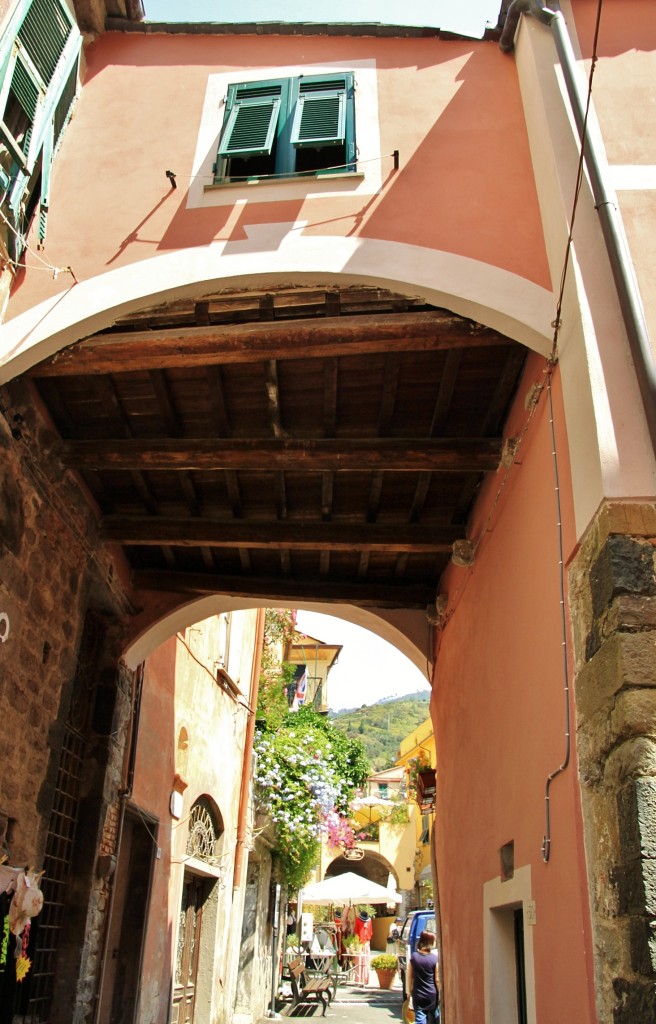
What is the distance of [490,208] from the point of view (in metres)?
4.85

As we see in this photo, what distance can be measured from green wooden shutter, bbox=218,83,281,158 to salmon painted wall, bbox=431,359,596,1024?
7.76 ft

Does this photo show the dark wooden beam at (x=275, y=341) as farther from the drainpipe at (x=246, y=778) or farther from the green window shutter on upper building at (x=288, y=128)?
the drainpipe at (x=246, y=778)

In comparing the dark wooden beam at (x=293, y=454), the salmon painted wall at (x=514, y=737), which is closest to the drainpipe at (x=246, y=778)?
the salmon painted wall at (x=514, y=737)

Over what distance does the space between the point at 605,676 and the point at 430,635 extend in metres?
5.30

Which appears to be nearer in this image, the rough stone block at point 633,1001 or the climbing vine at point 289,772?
the rough stone block at point 633,1001

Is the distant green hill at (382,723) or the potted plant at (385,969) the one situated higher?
the distant green hill at (382,723)

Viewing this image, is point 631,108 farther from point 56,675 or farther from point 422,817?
point 422,817

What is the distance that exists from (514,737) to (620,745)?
5.72 ft

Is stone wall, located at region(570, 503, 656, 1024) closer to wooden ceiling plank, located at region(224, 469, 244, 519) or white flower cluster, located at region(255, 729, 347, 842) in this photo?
wooden ceiling plank, located at region(224, 469, 244, 519)

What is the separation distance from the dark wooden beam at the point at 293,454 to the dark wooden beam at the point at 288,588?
2395mm

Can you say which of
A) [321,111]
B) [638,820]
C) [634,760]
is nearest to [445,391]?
[321,111]

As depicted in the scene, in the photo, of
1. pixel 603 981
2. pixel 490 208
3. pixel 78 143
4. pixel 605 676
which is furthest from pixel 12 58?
pixel 603 981

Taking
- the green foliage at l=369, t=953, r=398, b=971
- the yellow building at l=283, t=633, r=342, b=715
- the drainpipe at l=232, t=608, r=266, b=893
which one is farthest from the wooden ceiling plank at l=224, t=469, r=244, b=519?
the yellow building at l=283, t=633, r=342, b=715

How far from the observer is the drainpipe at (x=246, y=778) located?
1163cm
